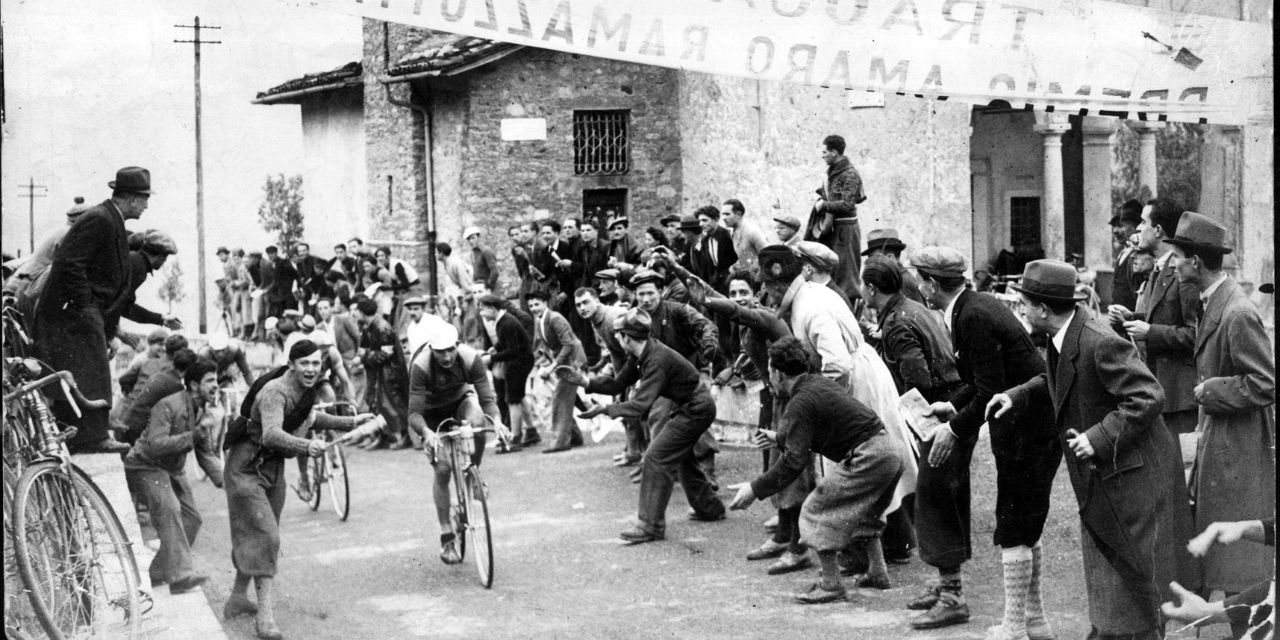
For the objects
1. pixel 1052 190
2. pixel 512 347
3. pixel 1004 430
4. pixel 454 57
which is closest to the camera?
pixel 1004 430

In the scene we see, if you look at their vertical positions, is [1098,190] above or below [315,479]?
above

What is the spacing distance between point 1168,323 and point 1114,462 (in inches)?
79.1

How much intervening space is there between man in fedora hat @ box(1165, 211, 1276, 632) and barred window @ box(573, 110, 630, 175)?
17198 mm

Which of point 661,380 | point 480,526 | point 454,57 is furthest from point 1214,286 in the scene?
point 454,57

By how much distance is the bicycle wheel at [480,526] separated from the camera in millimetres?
9664

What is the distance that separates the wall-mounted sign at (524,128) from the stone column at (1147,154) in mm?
9488

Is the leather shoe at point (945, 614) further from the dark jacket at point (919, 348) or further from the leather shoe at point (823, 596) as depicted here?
the dark jacket at point (919, 348)

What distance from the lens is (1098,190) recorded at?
75.7ft

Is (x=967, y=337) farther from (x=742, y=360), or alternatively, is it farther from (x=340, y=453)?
(x=340, y=453)

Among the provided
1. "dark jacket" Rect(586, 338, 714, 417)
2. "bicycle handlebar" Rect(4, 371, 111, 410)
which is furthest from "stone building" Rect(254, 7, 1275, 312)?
"bicycle handlebar" Rect(4, 371, 111, 410)

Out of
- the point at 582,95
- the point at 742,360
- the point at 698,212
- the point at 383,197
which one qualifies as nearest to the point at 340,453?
the point at 742,360

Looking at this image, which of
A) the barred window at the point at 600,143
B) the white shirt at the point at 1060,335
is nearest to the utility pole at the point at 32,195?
the white shirt at the point at 1060,335

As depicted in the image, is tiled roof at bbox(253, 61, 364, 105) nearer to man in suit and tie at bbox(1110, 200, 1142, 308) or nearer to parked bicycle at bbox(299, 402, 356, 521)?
parked bicycle at bbox(299, 402, 356, 521)

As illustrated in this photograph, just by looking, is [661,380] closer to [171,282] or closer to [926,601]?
[926,601]
